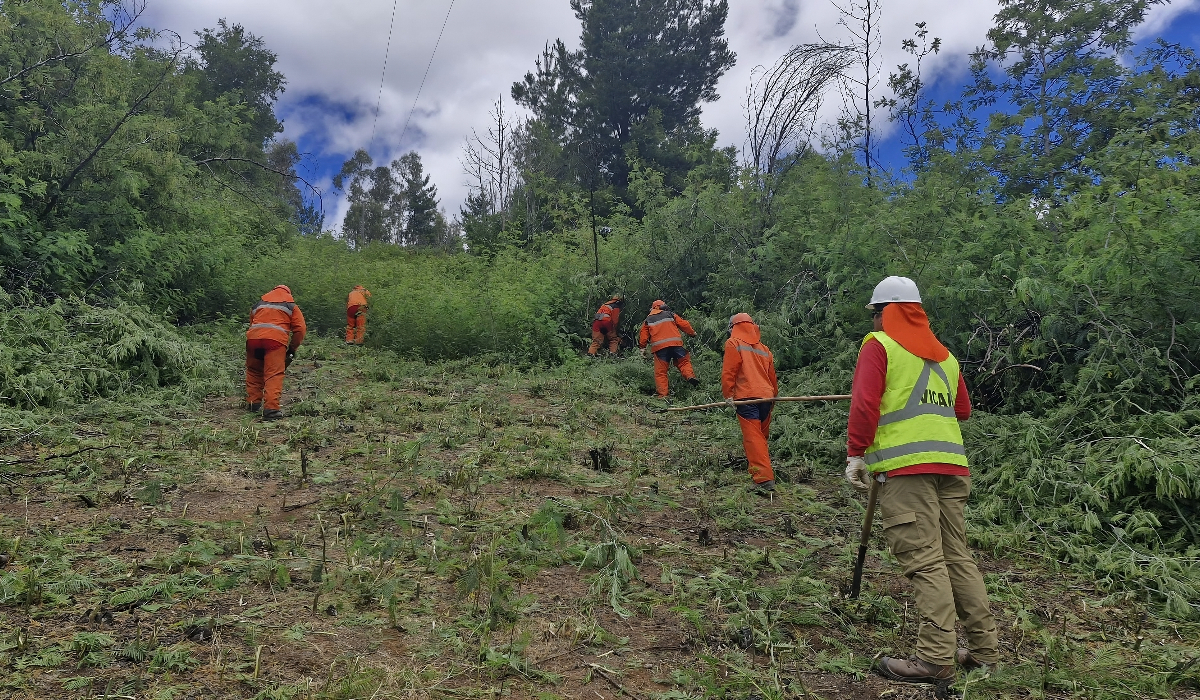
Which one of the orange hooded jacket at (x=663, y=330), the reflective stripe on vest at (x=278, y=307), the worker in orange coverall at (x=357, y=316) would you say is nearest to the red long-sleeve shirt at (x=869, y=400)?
the reflective stripe on vest at (x=278, y=307)

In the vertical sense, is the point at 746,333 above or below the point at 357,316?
below

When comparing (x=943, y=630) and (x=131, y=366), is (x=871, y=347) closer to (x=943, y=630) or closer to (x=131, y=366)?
(x=943, y=630)

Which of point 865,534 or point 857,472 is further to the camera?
point 865,534

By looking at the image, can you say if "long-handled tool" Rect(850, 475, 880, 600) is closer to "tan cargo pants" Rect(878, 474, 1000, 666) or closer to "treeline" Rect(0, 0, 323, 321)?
"tan cargo pants" Rect(878, 474, 1000, 666)

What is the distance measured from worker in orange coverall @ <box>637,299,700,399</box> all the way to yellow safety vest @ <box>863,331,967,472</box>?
25.7 ft

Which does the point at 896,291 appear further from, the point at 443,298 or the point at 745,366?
the point at 443,298

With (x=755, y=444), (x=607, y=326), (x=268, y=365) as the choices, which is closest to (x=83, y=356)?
(x=268, y=365)

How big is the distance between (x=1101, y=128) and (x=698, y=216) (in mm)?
10921

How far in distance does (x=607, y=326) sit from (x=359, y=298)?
18.9 feet

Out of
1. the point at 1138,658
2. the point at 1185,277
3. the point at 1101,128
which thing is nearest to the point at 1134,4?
the point at 1101,128

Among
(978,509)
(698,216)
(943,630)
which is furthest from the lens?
(698,216)

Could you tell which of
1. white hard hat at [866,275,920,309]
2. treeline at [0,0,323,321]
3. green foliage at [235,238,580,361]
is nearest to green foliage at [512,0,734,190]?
green foliage at [235,238,580,361]

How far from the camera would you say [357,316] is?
16.2m

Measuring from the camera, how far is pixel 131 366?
9.84m
